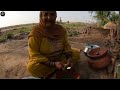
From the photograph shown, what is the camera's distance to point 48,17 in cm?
322

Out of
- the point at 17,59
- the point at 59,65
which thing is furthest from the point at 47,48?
the point at 17,59

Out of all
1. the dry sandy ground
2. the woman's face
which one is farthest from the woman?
the dry sandy ground

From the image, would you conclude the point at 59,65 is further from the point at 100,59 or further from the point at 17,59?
the point at 17,59

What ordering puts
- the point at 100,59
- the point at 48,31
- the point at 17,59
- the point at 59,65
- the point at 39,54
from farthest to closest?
the point at 17,59, the point at 100,59, the point at 48,31, the point at 39,54, the point at 59,65

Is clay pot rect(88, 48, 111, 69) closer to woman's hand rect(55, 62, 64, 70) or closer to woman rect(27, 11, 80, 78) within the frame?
woman rect(27, 11, 80, 78)

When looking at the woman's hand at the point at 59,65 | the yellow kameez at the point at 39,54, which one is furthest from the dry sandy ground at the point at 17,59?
the woman's hand at the point at 59,65

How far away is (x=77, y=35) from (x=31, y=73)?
252cm

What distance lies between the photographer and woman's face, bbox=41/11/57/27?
10.4ft

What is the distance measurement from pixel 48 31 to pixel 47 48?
9.5 inches

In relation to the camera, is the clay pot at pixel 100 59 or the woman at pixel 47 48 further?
the clay pot at pixel 100 59

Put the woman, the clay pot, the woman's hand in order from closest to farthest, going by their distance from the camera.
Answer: the woman's hand, the woman, the clay pot

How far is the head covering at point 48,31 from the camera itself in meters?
3.39

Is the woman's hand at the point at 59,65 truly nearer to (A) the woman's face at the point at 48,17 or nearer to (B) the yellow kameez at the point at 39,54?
(B) the yellow kameez at the point at 39,54

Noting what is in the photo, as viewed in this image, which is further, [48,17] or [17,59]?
[17,59]
